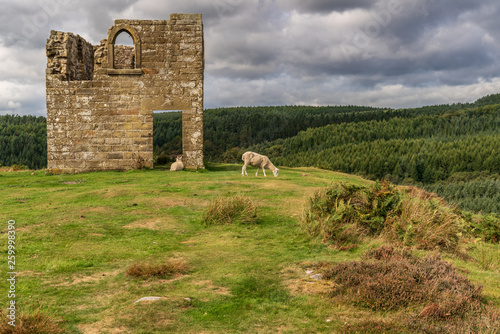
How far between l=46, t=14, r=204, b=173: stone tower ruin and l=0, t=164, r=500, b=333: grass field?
9018 mm

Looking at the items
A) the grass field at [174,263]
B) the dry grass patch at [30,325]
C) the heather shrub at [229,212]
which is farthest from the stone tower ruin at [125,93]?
the dry grass patch at [30,325]

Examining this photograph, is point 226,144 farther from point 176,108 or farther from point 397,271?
point 397,271

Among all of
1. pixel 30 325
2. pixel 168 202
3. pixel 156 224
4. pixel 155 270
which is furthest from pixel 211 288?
pixel 168 202

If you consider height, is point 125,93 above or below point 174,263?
above

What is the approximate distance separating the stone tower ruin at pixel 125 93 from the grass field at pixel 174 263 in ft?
29.6

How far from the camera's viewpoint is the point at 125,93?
2244 cm

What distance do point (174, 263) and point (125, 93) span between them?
17.6 metres

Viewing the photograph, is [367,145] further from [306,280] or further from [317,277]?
[306,280]

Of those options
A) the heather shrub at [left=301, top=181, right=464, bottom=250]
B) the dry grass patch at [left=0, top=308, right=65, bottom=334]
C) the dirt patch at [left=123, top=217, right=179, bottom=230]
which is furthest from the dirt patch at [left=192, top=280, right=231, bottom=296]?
the dirt patch at [left=123, top=217, right=179, bottom=230]

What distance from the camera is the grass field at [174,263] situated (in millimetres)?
4914

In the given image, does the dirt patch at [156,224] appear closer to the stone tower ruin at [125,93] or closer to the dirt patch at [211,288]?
the dirt patch at [211,288]

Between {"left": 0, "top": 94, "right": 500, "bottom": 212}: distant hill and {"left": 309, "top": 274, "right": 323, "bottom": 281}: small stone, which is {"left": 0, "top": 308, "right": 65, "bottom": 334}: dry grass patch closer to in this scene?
{"left": 309, "top": 274, "right": 323, "bottom": 281}: small stone

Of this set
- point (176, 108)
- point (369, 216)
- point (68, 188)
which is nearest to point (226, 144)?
point (176, 108)

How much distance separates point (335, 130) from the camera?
72250 millimetres
